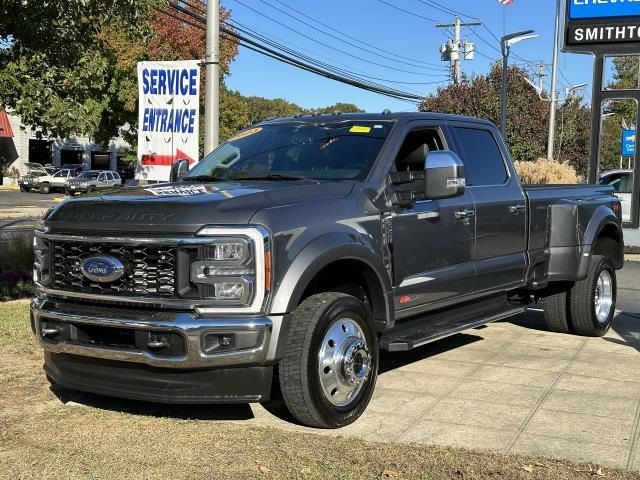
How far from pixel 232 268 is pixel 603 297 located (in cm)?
521

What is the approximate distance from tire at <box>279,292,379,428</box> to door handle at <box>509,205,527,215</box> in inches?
89.2

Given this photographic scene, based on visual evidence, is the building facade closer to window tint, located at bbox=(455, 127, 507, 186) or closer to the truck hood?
window tint, located at bbox=(455, 127, 507, 186)

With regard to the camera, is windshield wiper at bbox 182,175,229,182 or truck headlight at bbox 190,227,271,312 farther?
windshield wiper at bbox 182,175,229,182

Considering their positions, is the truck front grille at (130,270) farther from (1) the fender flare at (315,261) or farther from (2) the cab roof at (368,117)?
(2) the cab roof at (368,117)

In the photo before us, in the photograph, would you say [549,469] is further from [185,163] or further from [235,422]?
[185,163]

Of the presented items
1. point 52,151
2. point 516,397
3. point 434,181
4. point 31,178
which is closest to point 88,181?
point 31,178

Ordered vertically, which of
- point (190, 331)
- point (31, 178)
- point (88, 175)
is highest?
point (88, 175)

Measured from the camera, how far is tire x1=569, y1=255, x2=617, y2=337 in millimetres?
7523

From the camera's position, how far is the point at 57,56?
792cm

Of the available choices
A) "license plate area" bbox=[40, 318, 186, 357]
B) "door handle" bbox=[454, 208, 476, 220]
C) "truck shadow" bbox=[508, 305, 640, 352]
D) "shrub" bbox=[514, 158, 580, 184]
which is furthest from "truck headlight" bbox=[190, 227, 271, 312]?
"shrub" bbox=[514, 158, 580, 184]

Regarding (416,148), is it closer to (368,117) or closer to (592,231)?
(368,117)

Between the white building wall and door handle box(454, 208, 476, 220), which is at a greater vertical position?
the white building wall

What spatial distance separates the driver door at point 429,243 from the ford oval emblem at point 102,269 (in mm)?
1872

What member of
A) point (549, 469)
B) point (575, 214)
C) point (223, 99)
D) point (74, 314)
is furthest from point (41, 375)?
point (223, 99)
